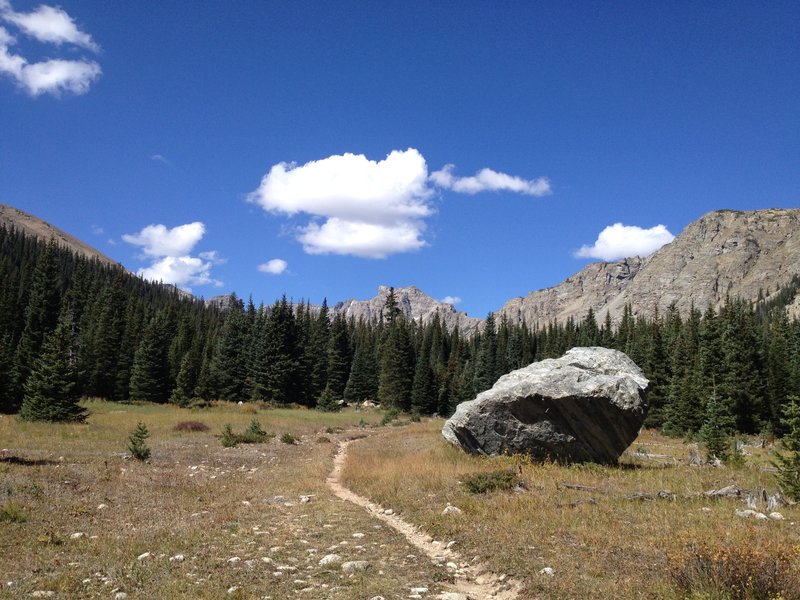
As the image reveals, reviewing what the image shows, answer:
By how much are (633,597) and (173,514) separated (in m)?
10.5

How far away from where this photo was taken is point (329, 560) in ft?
31.0

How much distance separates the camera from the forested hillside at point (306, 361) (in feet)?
174

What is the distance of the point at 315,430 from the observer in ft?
140

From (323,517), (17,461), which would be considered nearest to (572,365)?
(323,517)

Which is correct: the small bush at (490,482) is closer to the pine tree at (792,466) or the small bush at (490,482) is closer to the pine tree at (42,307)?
the pine tree at (792,466)

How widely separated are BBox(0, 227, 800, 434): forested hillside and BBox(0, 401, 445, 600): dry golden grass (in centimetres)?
2276

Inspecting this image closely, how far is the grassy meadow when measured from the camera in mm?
7758

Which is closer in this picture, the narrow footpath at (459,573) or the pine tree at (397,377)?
the narrow footpath at (459,573)

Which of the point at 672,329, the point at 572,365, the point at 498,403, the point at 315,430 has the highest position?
the point at 672,329

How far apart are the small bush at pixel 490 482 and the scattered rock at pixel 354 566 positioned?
21.3ft

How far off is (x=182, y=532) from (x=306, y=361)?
73424 millimetres

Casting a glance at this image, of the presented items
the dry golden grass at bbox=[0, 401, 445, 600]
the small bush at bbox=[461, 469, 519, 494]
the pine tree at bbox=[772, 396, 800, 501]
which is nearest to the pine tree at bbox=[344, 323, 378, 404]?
the dry golden grass at bbox=[0, 401, 445, 600]

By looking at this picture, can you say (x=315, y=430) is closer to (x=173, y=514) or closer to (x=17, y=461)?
(x=17, y=461)

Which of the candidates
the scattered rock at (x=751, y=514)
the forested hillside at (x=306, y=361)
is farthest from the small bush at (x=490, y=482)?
the forested hillside at (x=306, y=361)
